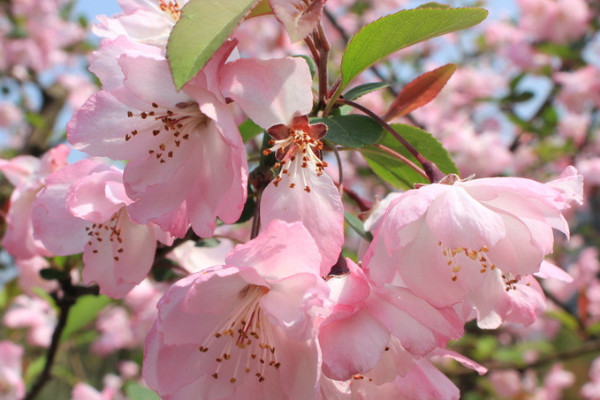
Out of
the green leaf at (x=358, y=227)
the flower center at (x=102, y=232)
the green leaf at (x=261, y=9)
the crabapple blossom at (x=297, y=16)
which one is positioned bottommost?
the flower center at (x=102, y=232)

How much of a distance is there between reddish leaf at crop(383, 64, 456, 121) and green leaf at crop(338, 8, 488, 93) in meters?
0.11

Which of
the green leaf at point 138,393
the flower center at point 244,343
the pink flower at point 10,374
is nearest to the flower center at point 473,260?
the flower center at point 244,343

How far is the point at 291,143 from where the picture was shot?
637mm

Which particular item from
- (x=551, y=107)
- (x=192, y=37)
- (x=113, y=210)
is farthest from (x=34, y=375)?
(x=551, y=107)

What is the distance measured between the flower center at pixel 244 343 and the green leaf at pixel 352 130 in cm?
21

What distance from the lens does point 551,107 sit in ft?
9.90

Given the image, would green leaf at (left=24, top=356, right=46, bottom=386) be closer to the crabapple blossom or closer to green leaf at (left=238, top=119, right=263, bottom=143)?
green leaf at (left=238, top=119, right=263, bottom=143)

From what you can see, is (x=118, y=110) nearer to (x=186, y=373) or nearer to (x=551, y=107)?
(x=186, y=373)

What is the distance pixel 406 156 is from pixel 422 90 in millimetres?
104

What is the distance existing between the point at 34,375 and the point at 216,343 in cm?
191

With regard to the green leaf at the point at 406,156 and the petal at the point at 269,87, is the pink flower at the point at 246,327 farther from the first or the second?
the green leaf at the point at 406,156

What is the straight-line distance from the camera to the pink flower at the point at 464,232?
1.87ft

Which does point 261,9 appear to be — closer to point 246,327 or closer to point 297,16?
point 297,16

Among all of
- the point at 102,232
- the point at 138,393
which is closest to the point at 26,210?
the point at 102,232
